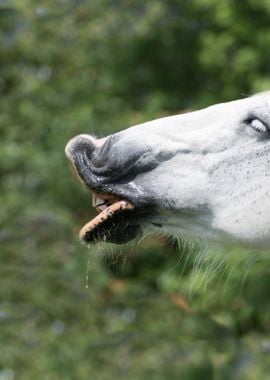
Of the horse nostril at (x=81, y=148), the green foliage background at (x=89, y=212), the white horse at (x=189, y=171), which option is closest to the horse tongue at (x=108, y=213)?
the white horse at (x=189, y=171)

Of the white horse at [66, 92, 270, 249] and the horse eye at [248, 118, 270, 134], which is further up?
the horse eye at [248, 118, 270, 134]

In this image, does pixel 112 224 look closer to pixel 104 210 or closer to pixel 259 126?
pixel 104 210

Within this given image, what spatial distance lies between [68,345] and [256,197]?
1611 mm

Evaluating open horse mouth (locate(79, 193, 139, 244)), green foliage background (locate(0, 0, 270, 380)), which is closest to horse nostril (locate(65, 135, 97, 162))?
open horse mouth (locate(79, 193, 139, 244))

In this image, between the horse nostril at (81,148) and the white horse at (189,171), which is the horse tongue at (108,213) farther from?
the horse nostril at (81,148)

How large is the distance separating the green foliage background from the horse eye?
34cm

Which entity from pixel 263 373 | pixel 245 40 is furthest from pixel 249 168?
pixel 245 40

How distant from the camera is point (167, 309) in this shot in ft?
15.2

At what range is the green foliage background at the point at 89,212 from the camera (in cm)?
424

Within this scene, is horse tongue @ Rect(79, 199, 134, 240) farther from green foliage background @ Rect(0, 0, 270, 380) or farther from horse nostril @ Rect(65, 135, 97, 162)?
green foliage background @ Rect(0, 0, 270, 380)

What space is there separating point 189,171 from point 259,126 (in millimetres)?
A: 194

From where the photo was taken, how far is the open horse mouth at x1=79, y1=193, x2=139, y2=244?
117 inches

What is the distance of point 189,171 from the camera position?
2980mm

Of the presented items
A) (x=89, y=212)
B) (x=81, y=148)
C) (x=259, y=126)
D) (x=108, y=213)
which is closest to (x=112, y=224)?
(x=108, y=213)
